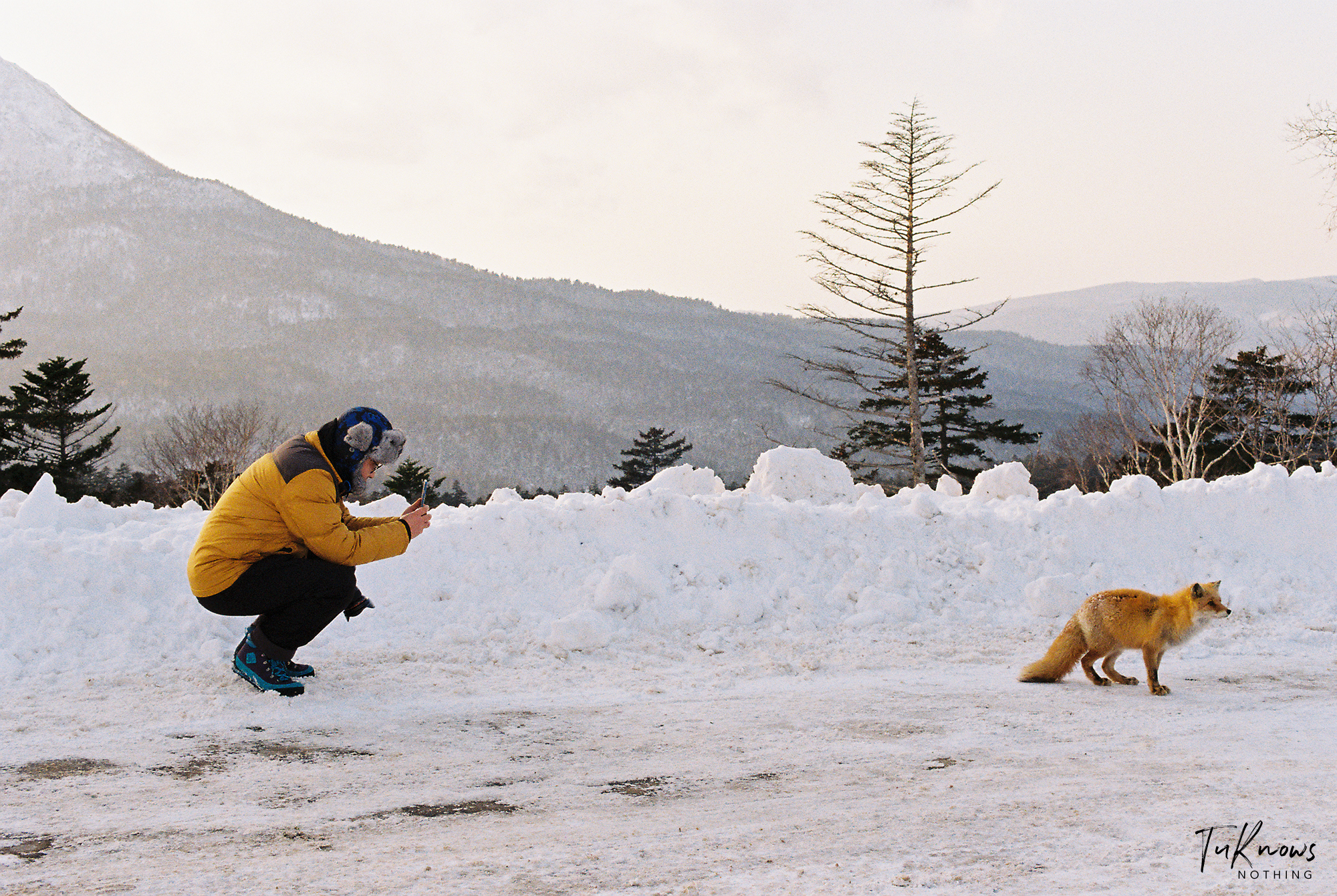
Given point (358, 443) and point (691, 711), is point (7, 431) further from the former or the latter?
point (691, 711)

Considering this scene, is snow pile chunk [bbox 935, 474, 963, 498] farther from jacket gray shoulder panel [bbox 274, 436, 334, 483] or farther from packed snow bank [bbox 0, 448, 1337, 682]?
jacket gray shoulder panel [bbox 274, 436, 334, 483]

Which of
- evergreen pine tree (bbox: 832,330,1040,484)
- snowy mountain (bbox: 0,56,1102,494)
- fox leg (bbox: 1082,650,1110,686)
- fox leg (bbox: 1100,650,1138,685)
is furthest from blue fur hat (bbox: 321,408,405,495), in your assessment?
snowy mountain (bbox: 0,56,1102,494)

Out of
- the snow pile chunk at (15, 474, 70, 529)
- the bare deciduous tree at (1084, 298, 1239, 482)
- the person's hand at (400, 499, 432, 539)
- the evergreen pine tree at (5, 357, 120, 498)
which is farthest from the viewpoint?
the evergreen pine tree at (5, 357, 120, 498)

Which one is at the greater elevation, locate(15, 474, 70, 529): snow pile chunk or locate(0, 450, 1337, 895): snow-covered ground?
locate(15, 474, 70, 529): snow pile chunk

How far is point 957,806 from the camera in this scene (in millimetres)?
3211

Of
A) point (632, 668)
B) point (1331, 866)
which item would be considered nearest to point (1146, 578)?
point (632, 668)

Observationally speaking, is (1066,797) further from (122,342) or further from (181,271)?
(181,271)

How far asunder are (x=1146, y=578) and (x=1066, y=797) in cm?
552

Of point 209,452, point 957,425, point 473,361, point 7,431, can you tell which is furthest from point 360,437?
point 473,361

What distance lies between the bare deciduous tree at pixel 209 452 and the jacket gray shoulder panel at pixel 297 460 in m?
34.0

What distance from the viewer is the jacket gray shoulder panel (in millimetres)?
4336

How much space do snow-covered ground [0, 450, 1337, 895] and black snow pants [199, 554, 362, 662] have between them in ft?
1.07

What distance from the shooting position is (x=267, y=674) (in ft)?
15.0

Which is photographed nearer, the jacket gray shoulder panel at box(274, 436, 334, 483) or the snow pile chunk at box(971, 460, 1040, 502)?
the jacket gray shoulder panel at box(274, 436, 334, 483)
